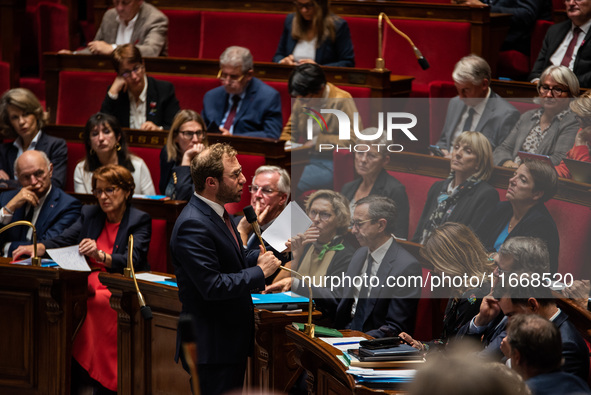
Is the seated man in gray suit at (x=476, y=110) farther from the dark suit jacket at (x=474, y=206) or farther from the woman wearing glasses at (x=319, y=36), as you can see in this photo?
the woman wearing glasses at (x=319, y=36)

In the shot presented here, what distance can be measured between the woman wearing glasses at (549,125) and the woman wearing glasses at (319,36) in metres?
1.17

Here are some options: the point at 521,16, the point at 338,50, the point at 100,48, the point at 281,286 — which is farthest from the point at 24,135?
the point at 521,16

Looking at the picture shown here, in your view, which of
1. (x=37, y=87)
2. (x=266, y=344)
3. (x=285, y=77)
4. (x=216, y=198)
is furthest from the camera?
(x=37, y=87)

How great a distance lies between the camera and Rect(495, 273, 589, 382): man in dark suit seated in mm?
1613

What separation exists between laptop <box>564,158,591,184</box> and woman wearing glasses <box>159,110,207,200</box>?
1.32 m

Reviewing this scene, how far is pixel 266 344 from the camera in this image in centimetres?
213

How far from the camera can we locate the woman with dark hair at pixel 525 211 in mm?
1987

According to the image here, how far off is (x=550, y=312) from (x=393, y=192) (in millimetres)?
631

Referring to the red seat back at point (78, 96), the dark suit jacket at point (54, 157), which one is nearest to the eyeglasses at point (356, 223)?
the dark suit jacket at point (54, 157)

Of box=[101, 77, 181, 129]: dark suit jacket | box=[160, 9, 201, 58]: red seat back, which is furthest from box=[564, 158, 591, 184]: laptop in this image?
box=[160, 9, 201, 58]: red seat back

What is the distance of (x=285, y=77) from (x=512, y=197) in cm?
169

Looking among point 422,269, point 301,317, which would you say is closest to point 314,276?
point 301,317

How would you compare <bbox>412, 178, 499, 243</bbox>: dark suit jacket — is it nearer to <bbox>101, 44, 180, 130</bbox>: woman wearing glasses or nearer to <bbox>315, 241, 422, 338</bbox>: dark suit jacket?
<bbox>315, 241, 422, 338</bbox>: dark suit jacket

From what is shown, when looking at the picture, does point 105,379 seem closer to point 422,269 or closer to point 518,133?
point 422,269
